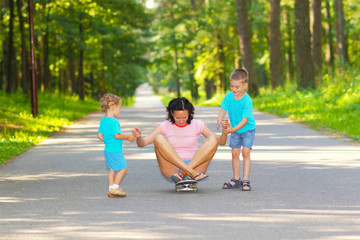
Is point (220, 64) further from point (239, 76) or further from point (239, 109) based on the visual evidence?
point (239, 76)

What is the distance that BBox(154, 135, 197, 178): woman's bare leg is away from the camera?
794 cm

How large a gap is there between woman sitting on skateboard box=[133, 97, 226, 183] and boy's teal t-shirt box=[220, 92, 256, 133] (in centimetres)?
38

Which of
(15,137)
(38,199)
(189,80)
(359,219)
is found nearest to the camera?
(359,219)

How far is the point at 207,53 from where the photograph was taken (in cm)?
5088

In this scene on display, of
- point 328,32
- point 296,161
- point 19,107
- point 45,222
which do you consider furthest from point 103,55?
point 45,222

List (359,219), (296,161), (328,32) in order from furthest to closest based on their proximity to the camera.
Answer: (328,32) < (296,161) < (359,219)

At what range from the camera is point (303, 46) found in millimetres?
27719

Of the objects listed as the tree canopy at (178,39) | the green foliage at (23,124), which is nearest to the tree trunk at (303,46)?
the tree canopy at (178,39)

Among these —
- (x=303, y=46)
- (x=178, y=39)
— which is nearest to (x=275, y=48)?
(x=303, y=46)

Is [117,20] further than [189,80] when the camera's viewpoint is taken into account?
No

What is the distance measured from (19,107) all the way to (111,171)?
17.7m

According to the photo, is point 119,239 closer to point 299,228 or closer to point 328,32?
point 299,228

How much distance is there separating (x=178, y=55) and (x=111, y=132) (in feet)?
225

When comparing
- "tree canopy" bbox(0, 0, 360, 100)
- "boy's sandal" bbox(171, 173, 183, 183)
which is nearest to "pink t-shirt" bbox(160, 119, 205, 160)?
"boy's sandal" bbox(171, 173, 183, 183)
